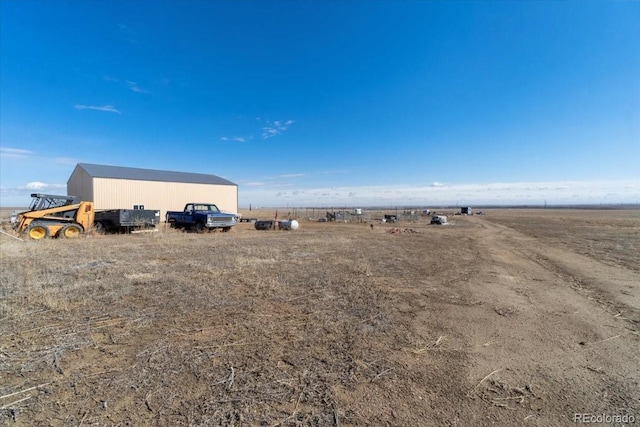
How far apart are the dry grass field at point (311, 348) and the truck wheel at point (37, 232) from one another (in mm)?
9781

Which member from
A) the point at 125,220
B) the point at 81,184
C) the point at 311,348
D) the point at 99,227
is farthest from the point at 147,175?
the point at 311,348

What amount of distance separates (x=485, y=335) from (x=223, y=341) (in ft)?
12.6

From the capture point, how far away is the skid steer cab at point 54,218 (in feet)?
50.0

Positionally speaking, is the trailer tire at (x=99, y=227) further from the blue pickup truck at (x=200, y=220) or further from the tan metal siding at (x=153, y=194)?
the tan metal siding at (x=153, y=194)

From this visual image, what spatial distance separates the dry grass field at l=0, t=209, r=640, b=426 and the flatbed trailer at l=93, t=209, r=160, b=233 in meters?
10.9

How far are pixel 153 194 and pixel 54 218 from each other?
1530 centimetres

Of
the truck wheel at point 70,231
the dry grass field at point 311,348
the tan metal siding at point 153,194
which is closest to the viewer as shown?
the dry grass field at point 311,348

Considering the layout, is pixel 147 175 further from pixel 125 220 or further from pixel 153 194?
pixel 125 220

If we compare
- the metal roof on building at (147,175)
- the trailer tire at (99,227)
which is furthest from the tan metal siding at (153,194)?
the trailer tire at (99,227)

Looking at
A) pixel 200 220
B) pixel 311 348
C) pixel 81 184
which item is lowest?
pixel 311 348

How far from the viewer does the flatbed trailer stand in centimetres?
1814

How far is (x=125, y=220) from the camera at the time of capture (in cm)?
1814

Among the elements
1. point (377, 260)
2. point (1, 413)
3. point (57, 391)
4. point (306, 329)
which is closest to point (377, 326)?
point (306, 329)

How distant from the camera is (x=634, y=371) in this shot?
136 inches
